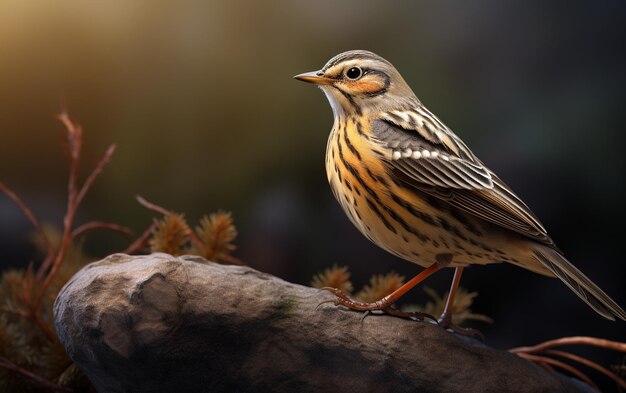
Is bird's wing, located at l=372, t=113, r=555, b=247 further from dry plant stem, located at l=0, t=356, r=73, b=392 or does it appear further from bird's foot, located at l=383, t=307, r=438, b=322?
dry plant stem, located at l=0, t=356, r=73, b=392

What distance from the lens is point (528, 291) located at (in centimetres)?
258

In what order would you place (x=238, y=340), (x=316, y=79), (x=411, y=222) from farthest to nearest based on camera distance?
(x=316, y=79), (x=411, y=222), (x=238, y=340)

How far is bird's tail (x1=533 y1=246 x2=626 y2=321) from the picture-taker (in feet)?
5.14

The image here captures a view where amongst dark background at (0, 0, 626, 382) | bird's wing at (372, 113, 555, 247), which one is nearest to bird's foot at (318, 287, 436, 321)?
bird's wing at (372, 113, 555, 247)

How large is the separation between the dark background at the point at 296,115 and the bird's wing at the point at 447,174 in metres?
0.79

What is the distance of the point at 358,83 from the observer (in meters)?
1.79

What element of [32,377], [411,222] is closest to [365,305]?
[411,222]

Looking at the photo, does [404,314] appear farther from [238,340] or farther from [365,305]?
[238,340]

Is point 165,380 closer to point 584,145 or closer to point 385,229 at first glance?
point 385,229

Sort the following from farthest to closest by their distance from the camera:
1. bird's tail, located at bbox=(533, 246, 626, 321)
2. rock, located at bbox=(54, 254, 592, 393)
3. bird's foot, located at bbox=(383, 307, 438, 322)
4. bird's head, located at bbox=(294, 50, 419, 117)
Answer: bird's head, located at bbox=(294, 50, 419, 117) → bird's foot, located at bbox=(383, 307, 438, 322) → bird's tail, located at bbox=(533, 246, 626, 321) → rock, located at bbox=(54, 254, 592, 393)

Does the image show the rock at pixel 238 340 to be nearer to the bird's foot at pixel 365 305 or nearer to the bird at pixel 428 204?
the bird's foot at pixel 365 305

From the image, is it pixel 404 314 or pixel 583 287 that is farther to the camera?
pixel 404 314

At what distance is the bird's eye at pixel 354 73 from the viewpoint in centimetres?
179

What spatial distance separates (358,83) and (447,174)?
35cm
